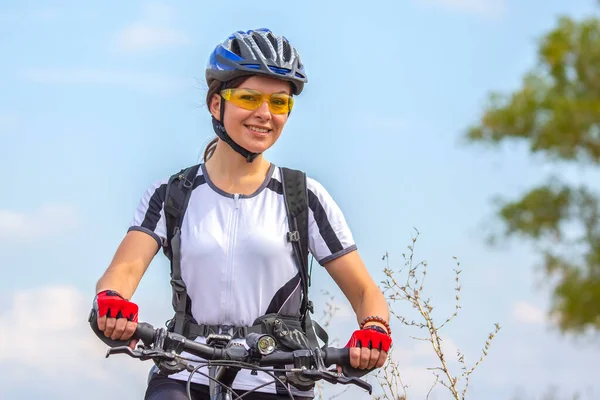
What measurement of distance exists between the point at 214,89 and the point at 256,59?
1.07 ft

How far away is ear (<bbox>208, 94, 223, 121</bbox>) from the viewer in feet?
15.8

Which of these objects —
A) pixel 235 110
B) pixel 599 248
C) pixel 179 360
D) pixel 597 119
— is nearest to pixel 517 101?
pixel 597 119

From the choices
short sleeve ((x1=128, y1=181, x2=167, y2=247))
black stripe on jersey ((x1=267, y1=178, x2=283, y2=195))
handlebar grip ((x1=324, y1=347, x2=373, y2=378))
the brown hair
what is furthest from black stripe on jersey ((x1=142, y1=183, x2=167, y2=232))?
handlebar grip ((x1=324, y1=347, x2=373, y2=378))

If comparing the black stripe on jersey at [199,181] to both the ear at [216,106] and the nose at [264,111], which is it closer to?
the ear at [216,106]

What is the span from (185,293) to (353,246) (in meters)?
Answer: 0.97

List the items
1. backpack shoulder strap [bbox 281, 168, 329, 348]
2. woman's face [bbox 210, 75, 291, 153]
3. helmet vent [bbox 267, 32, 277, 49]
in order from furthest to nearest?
helmet vent [bbox 267, 32, 277, 49]
woman's face [bbox 210, 75, 291, 153]
backpack shoulder strap [bbox 281, 168, 329, 348]

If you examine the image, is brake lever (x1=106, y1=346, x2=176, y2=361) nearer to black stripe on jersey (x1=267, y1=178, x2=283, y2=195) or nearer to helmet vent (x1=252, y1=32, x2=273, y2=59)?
black stripe on jersey (x1=267, y1=178, x2=283, y2=195)

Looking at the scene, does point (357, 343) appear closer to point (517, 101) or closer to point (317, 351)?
point (317, 351)

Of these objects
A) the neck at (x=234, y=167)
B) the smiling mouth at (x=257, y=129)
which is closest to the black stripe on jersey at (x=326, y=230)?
the neck at (x=234, y=167)

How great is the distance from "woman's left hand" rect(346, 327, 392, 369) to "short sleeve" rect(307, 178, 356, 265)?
0.72 meters

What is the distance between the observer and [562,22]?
15.5 feet

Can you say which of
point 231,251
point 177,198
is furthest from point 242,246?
point 177,198

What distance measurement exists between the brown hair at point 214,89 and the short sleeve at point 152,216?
467mm

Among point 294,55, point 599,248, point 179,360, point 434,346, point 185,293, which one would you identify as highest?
point 294,55
